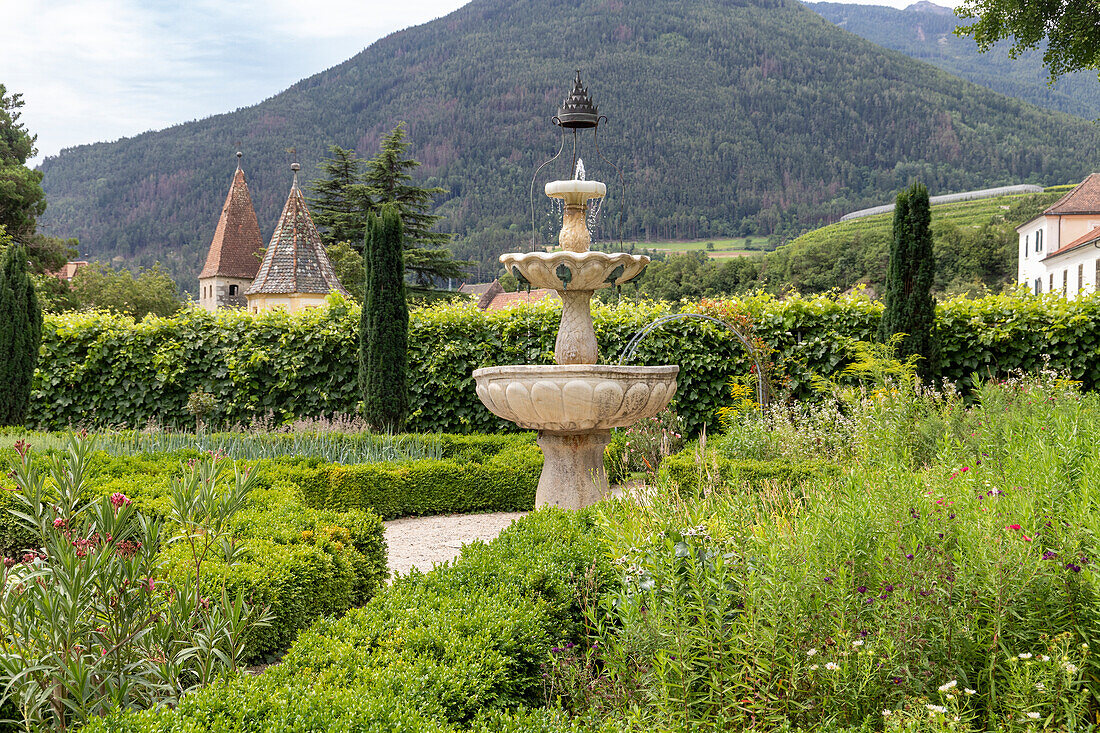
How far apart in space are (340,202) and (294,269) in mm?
10268

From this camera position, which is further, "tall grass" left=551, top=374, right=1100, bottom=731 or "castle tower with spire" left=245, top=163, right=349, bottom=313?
"castle tower with spire" left=245, top=163, right=349, bottom=313

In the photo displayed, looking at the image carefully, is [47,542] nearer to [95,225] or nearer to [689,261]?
[689,261]

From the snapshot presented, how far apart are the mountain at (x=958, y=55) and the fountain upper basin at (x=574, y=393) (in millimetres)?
91562

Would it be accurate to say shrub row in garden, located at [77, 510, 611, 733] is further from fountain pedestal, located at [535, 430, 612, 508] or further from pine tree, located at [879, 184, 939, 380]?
pine tree, located at [879, 184, 939, 380]

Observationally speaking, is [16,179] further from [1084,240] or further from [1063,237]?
[1063,237]

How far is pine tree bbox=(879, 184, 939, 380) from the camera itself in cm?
893

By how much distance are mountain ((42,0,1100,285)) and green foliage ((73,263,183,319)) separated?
20.6m

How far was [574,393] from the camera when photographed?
214 inches

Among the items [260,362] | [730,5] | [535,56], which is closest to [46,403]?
[260,362]

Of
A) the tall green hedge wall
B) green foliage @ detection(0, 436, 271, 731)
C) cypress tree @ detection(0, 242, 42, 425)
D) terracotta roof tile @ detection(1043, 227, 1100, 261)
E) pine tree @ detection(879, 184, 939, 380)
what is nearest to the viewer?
green foliage @ detection(0, 436, 271, 731)

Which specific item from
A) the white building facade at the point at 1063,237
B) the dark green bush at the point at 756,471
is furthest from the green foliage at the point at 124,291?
the white building facade at the point at 1063,237

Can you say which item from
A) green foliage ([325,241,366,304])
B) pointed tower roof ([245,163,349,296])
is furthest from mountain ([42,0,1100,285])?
pointed tower roof ([245,163,349,296])

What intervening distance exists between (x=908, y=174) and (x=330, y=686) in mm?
84110

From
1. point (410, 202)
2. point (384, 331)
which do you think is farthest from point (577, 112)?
point (410, 202)
